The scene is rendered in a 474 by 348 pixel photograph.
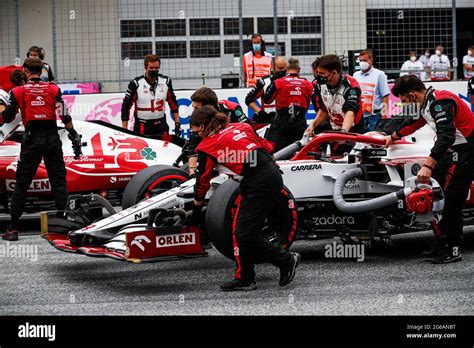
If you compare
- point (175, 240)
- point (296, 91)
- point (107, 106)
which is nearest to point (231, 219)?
point (175, 240)

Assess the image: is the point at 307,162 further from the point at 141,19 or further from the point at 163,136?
the point at 141,19

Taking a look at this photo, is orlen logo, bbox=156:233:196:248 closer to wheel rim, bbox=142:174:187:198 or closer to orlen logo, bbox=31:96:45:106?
wheel rim, bbox=142:174:187:198

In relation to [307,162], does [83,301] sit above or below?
below

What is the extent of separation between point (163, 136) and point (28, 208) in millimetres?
1970

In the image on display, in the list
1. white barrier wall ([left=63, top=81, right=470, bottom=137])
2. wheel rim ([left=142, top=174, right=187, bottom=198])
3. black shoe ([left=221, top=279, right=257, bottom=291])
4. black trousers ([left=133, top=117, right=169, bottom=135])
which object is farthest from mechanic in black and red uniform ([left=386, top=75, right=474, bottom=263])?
white barrier wall ([left=63, top=81, right=470, bottom=137])

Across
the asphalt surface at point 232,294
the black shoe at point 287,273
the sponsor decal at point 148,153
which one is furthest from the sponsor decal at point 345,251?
the sponsor decal at point 148,153

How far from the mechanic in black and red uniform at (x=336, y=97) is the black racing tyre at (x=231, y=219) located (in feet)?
5.95

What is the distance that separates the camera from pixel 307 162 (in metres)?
9.23

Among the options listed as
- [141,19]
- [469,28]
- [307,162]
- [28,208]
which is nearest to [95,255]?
[307,162]

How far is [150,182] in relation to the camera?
10.0 metres

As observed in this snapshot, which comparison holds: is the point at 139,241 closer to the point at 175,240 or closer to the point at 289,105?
the point at 175,240

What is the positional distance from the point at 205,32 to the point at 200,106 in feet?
31.1
